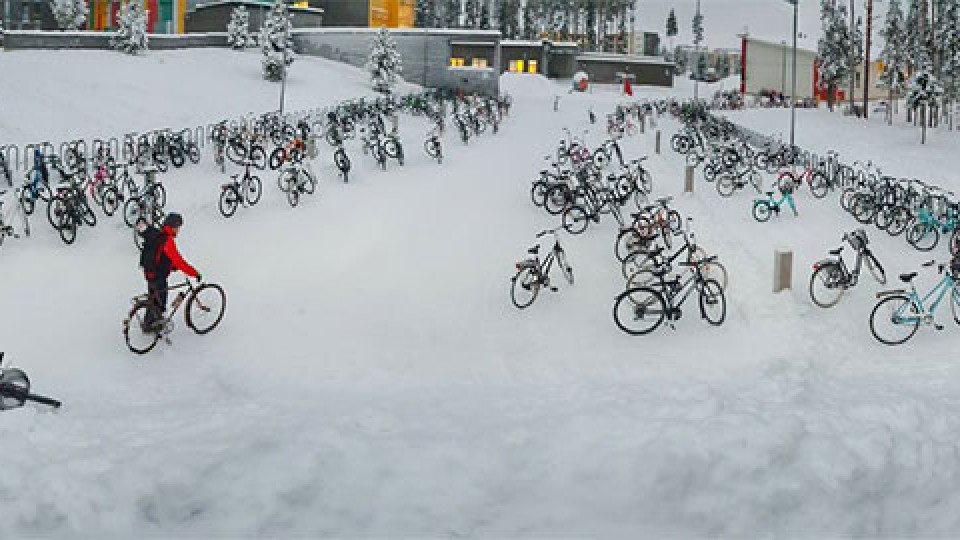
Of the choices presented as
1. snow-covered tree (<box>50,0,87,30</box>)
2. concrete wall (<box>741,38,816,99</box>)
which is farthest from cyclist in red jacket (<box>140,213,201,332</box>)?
concrete wall (<box>741,38,816,99</box>)

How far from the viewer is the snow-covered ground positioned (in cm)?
711

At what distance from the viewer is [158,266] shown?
10.4 m

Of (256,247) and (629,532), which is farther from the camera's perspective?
(256,247)

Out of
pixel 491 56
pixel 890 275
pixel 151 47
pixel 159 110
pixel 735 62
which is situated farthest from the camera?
pixel 735 62

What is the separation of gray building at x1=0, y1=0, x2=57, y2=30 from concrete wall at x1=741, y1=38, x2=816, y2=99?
66.5 metres

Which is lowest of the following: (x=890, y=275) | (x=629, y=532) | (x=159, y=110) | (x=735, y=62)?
(x=629, y=532)

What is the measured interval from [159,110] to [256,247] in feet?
77.6

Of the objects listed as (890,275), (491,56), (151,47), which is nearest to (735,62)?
(491,56)

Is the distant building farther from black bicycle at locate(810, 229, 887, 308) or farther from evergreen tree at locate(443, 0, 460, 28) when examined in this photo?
black bicycle at locate(810, 229, 887, 308)

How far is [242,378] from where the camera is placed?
31.6ft

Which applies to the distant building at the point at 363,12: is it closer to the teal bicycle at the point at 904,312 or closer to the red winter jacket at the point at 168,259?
the red winter jacket at the point at 168,259

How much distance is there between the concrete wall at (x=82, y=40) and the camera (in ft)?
135

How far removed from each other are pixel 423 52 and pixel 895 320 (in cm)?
5660

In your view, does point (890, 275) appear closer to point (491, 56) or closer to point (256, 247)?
point (256, 247)
